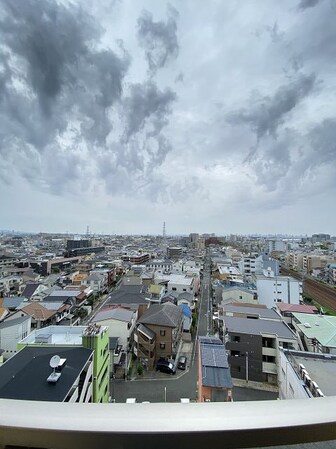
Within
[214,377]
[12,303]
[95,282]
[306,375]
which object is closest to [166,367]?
[214,377]

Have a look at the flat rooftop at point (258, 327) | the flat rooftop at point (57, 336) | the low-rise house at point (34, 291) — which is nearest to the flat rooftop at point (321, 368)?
the flat rooftop at point (258, 327)

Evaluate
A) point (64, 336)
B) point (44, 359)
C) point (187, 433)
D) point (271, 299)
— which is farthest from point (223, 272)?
point (187, 433)

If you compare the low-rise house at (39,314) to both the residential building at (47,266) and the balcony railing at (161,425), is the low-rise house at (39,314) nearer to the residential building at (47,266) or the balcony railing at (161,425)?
the balcony railing at (161,425)

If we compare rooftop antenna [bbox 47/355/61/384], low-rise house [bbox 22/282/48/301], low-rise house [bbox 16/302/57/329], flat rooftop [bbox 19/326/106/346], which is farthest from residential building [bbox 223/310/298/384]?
low-rise house [bbox 22/282/48/301]

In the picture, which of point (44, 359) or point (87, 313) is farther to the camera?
point (87, 313)

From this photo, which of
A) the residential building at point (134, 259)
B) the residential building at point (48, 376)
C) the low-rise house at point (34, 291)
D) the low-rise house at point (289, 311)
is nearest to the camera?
the residential building at point (48, 376)

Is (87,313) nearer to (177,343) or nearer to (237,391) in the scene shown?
(177,343)

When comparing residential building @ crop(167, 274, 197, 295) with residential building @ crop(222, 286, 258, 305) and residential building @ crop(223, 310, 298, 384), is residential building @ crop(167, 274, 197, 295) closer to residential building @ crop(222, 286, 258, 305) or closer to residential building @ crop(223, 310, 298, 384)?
residential building @ crop(222, 286, 258, 305)
